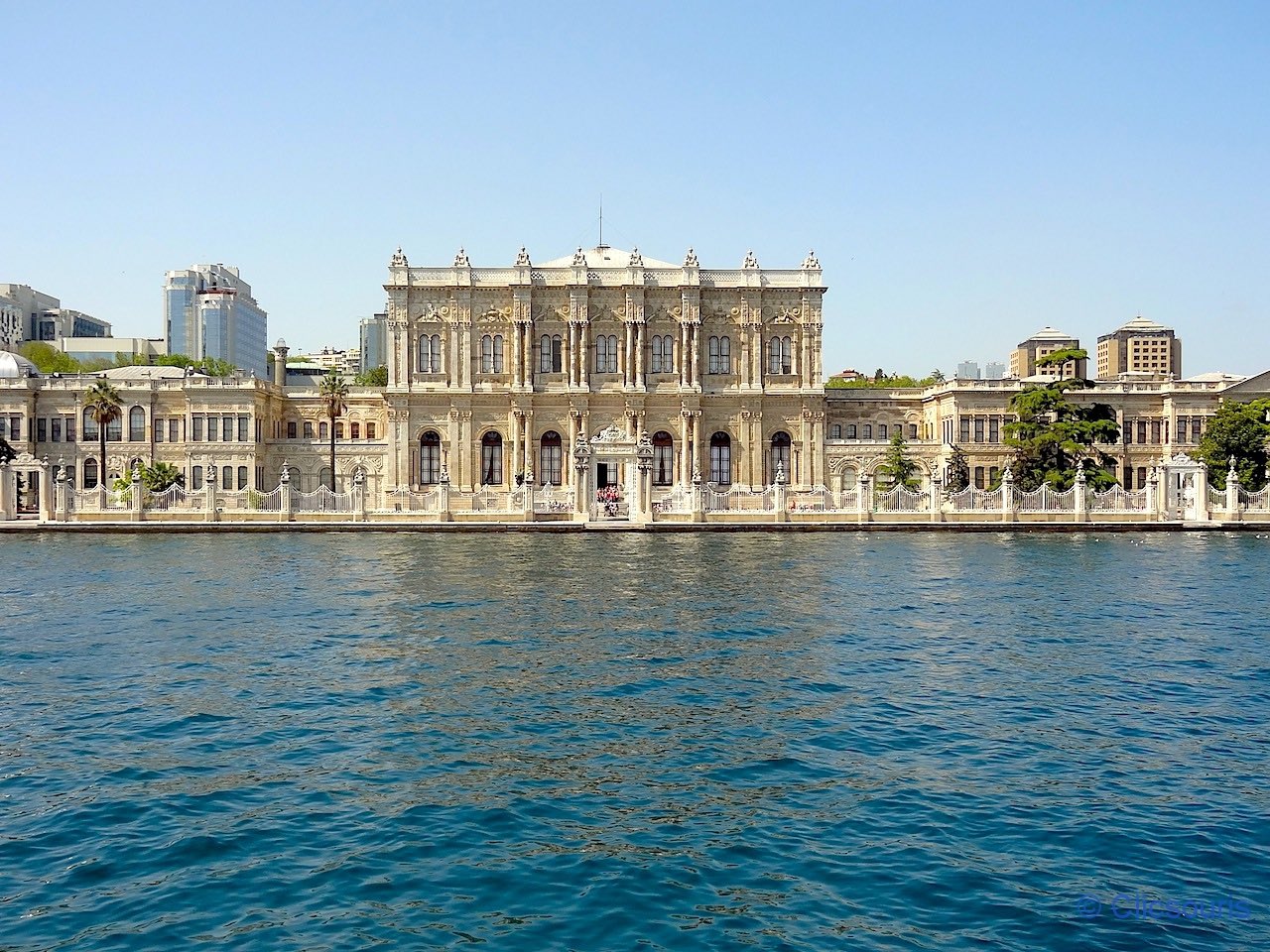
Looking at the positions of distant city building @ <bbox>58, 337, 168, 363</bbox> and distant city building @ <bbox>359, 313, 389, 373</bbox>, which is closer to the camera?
distant city building @ <bbox>58, 337, 168, 363</bbox>

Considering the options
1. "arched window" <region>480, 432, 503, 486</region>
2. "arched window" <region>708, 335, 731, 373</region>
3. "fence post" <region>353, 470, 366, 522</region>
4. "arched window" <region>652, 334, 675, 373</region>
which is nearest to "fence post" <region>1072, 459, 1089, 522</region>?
"arched window" <region>708, 335, 731, 373</region>

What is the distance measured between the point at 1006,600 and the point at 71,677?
19.0 metres

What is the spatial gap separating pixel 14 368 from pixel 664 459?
4019 cm

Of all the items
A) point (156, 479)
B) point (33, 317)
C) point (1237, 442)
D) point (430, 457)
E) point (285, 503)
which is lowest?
point (285, 503)

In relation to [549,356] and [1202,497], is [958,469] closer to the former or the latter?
[1202,497]

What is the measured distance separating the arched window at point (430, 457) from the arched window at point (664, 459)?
1194 centimetres

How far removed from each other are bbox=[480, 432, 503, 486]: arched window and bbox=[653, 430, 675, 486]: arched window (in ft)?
28.0

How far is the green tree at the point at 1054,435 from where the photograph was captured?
54.9m

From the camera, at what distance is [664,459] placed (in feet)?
210

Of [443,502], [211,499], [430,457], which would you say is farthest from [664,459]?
[211,499]

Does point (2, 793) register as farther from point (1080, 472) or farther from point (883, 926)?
point (1080, 472)

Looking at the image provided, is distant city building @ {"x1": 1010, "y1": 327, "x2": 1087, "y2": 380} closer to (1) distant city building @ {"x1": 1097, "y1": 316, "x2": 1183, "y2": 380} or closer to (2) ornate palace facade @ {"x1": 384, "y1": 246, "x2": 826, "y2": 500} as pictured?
(1) distant city building @ {"x1": 1097, "y1": 316, "x2": 1183, "y2": 380}

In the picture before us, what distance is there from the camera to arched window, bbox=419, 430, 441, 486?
63969 mm

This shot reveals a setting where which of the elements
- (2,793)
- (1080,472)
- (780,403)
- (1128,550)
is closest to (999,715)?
(2,793)
